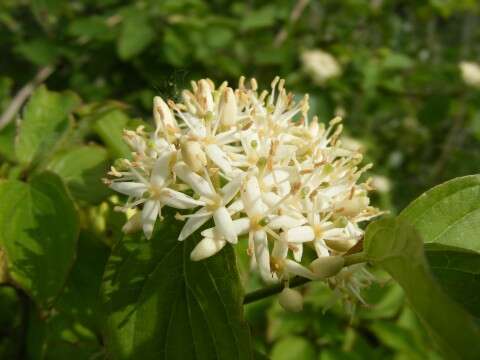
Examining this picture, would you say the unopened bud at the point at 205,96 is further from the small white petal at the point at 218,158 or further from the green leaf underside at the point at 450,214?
the green leaf underside at the point at 450,214

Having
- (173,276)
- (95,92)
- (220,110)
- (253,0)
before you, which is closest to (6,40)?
(95,92)

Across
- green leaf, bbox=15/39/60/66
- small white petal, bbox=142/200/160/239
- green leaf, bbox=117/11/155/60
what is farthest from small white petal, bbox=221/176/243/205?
green leaf, bbox=15/39/60/66

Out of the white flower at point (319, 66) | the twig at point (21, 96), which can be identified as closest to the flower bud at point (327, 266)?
the twig at point (21, 96)

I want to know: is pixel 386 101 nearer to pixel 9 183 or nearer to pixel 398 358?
pixel 398 358

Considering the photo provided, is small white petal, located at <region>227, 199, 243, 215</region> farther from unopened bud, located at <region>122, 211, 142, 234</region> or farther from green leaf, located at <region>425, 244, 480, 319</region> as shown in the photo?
green leaf, located at <region>425, 244, 480, 319</region>

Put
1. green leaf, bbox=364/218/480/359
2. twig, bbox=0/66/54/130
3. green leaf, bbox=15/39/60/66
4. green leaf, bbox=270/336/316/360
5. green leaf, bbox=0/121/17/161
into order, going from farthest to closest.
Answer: green leaf, bbox=15/39/60/66, twig, bbox=0/66/54/130, green leaf, bbox=270/336/316/360, green leaf, bbox=0/121/17/161, green leaf, bbox=364/218/480/359

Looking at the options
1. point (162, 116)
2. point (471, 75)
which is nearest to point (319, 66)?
point (471, 75)
